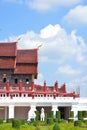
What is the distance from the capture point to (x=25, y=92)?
5709cm

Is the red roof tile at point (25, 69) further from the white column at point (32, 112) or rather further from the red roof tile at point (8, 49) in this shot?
the white column at point (32, 112)

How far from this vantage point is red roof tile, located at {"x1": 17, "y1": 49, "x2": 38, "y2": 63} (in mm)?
62897

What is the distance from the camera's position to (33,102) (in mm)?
53188

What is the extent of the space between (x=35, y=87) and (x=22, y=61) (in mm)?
4452

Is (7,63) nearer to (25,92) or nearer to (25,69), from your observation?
(25,69)

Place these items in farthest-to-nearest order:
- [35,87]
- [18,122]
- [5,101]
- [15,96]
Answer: [35,87] → [15,96] → [5,101] → [18,122]

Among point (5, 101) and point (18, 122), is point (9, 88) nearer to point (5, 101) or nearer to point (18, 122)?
point (5, 101)

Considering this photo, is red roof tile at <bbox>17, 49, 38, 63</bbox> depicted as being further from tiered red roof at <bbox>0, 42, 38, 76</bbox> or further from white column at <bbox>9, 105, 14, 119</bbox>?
white column at <bbox>9, 105, 14, 119</bbox>

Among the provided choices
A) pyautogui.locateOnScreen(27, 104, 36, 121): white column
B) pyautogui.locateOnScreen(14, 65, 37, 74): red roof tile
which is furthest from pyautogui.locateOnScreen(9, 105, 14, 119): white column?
pyautogui.locateOnScreen(14, 65, 37, 74): red roof tile

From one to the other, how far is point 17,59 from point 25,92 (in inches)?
296

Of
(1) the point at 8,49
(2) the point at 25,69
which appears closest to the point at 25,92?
(2) the point at 25,69

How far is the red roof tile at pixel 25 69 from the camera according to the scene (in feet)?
203

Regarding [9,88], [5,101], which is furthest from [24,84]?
[5,101]

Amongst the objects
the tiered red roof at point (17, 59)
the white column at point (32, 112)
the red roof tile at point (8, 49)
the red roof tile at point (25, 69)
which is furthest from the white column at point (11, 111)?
the red roof tile at point (8, 49)
